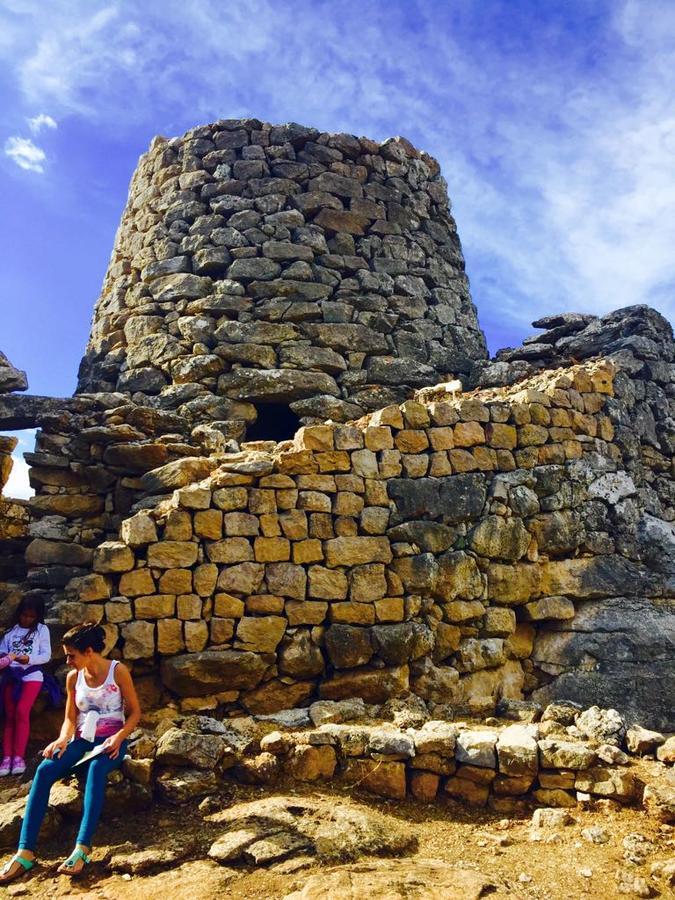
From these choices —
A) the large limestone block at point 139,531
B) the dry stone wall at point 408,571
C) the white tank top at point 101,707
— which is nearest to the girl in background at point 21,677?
the dry stone wall at point 408,571

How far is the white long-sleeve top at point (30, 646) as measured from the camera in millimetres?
5395

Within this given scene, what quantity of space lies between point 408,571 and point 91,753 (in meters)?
3.12

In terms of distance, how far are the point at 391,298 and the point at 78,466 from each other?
5068 millimetres

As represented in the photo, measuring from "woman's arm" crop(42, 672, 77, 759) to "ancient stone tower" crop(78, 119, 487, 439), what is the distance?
4.09m

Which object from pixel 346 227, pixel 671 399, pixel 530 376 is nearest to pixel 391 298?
pixel 346 227

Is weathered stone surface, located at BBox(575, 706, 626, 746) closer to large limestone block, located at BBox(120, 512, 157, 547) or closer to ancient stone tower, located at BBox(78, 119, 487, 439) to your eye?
large limestone block, located at BBox(120, 512, 157, 547)

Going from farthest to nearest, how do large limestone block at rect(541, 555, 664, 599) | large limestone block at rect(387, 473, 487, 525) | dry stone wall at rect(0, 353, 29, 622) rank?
large limestone block at rect(541, 555, 664, 599) < large limestone block at rect(387, 473, 487, 525) < dry stone wall at rect(0, 353, 29, 622)

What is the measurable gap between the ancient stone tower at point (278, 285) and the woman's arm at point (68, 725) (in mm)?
4088

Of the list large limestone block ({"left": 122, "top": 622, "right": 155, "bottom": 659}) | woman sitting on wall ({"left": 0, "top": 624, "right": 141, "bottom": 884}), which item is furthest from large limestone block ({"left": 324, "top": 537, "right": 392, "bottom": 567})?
woman sitting on wall ({"left": 0, "top": 624, "right": 141, "bottom": 884})

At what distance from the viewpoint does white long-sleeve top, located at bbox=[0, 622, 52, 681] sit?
17.7 feet

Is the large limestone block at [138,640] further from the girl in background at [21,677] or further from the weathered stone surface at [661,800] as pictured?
the weathered stone surface at [661,800]

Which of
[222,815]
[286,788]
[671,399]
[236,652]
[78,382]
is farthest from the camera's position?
[78,382]

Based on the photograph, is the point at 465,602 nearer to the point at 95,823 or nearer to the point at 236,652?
the point at 236,652

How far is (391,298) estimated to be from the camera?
10.1 meters
